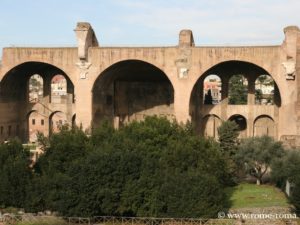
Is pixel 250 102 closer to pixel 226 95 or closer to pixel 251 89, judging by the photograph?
pixel 251 89

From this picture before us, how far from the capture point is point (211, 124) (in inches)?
1297

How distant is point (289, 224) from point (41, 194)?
9.28 metres

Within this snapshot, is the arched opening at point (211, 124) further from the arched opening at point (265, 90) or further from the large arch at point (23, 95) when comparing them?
the large arch at point (23, 95)

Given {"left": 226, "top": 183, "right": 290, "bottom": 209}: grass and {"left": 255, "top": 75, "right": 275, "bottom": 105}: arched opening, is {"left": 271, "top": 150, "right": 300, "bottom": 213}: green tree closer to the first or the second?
{"left": 226, "top": 183, "right": 290, "bottom": 209}: grass

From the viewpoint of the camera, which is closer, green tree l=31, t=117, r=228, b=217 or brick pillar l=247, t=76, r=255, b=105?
green tree l=31, t=117, r=228, b=217

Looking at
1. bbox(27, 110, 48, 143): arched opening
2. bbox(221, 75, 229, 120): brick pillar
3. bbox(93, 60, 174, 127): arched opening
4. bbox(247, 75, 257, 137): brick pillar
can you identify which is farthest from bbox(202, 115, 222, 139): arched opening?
bbox(27, 110, 48, 143): arched opening

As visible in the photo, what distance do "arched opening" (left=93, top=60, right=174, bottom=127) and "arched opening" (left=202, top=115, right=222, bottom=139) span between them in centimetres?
243

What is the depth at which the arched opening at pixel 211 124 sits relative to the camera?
108ft

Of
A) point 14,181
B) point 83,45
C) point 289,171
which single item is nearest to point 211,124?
point 83,45

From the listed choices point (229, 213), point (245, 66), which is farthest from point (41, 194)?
point (245, 66)

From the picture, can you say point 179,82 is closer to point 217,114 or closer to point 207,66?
point 207,66

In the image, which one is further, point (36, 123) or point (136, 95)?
point (36, 123)

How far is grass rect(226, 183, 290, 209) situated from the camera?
22250 millimetres

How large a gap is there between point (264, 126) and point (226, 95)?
9.43 feet
